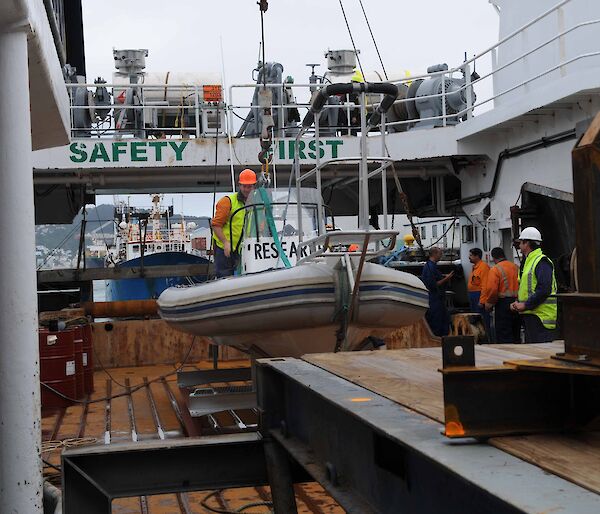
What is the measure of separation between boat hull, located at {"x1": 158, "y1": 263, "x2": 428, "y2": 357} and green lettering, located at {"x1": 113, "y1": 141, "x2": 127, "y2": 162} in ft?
20.7

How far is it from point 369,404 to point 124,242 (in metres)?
31.7

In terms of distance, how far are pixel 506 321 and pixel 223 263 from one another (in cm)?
356

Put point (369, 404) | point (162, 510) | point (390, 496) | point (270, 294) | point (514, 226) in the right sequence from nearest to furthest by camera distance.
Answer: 1. point (390, 496)
2. point (369, 404)
3. point (162, 510)
4. point (270, 294)
5. point (514, 226)

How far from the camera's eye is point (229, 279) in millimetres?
6875

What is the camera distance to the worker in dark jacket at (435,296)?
479 inches

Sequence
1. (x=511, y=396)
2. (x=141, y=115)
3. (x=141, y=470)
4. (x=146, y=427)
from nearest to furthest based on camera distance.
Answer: (x=511, y=396), (x=141, y=470), (x=146, y=427), (x=141, y=115)

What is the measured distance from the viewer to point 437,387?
2977 millimetres

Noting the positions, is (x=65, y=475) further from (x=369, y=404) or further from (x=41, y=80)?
(x=41, y=80)

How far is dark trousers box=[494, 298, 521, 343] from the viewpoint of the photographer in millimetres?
10107

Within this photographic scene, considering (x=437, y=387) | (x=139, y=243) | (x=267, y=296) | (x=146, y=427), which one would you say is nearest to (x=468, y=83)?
(x=267, y=296)

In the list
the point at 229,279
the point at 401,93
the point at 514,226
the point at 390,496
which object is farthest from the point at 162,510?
the point at 401,93

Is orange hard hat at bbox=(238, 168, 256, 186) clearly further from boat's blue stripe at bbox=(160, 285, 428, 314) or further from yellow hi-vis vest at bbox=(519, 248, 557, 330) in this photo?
yellow hi-vis vest at bbox=(519, 248, 557, 330)

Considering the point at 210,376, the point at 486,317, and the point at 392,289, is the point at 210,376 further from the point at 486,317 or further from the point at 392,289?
the point at 486,317

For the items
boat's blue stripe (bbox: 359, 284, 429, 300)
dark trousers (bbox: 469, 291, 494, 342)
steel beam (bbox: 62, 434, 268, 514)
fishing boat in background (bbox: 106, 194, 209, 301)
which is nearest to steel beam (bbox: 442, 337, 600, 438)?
steel beam (bbox: 62, 434, 268, 514)
